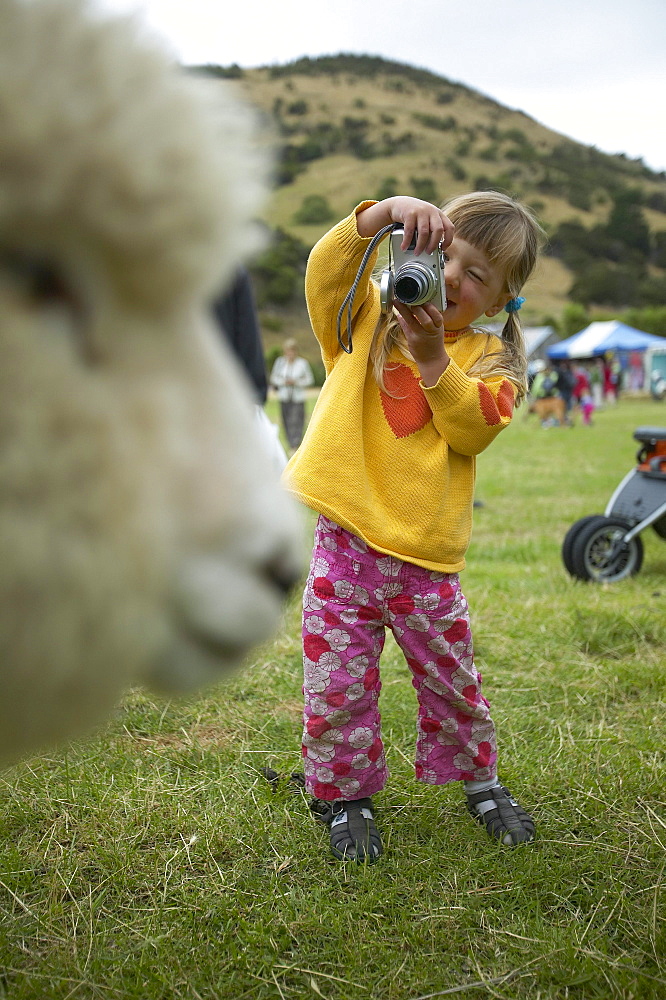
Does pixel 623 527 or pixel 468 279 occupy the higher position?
pixel 468 279

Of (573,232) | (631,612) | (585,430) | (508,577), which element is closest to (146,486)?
(631,612)

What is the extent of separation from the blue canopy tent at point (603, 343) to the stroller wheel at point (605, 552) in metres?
26.7

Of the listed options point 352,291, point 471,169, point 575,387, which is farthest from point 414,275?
point 471,169

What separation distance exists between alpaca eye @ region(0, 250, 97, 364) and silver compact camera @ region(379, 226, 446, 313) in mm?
1187

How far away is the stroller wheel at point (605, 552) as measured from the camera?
4.54 metres

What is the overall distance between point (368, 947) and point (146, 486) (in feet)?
4.72

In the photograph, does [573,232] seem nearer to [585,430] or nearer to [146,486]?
[585,430]

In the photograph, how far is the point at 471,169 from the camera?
77.1 m

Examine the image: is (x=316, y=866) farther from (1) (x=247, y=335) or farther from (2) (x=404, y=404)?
(1) (x=247, y=335)

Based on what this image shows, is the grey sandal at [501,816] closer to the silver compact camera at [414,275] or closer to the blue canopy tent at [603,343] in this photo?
the silver compact camera at [414,275]

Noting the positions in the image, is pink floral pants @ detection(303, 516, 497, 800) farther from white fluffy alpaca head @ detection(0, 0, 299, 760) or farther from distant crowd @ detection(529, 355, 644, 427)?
distant crowd @ detection(529, 355, 644, 427)

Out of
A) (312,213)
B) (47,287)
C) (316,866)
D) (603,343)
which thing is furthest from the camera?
(312,213)

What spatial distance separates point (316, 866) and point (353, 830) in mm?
133

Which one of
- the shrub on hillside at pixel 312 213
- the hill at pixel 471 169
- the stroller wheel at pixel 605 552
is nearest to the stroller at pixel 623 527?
the stroller wheel at pixel 605 552
